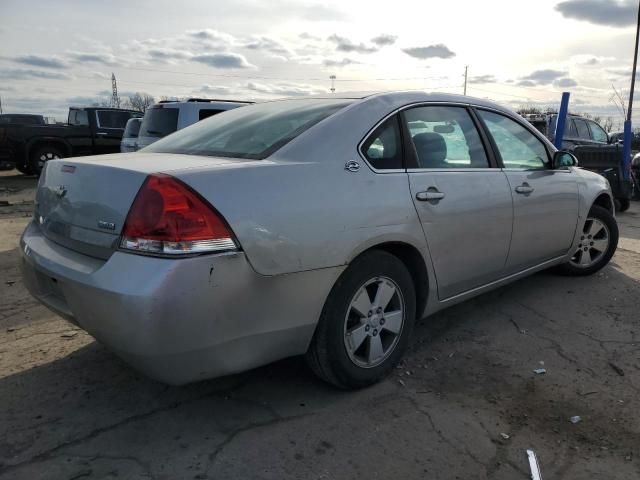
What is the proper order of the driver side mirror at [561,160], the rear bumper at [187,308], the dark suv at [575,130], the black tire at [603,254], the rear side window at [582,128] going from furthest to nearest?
the rear side window at [582,128], the dark suv at [575,130], the black tire at [603,254], the driver side mirror at [561,160], the rear bumper at [187,308]

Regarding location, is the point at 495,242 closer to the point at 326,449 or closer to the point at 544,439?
the point at 544,439

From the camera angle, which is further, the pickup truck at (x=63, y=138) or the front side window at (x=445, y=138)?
the pickup truck at (x=63, y=138)

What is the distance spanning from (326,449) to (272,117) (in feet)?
5.99

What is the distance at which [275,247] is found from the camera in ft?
7.50

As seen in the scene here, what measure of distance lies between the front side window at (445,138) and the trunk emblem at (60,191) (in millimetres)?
1858

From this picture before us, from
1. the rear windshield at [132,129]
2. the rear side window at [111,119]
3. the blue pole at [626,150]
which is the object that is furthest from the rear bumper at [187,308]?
the rear side window at [111,119]

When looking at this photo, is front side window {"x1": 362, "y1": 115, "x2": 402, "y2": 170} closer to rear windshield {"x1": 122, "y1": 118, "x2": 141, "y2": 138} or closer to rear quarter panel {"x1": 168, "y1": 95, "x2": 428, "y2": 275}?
rear quarter panel {"x1": 168, "y1": 95, "x2": 428, "y2": 275}

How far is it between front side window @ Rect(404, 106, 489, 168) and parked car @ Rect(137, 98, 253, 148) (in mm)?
5938

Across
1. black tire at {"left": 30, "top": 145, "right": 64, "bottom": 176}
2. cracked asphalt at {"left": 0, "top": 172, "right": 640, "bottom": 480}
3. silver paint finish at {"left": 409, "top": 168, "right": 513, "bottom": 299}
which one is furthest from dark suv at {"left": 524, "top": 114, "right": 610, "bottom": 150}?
black tire at {"left": 30, "top": 145, "right": 64, "bottom": 176}

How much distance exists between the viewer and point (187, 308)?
6.91 feet

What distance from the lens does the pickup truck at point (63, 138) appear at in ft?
44.0

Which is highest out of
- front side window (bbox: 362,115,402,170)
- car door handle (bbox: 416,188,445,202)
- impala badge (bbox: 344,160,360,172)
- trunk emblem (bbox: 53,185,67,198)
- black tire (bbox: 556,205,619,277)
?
front side window (bbox: 362,115,402,170)

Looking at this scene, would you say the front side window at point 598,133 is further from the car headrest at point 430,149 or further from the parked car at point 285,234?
the car headrest at point 430,149

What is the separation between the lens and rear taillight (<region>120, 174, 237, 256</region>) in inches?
83.7
